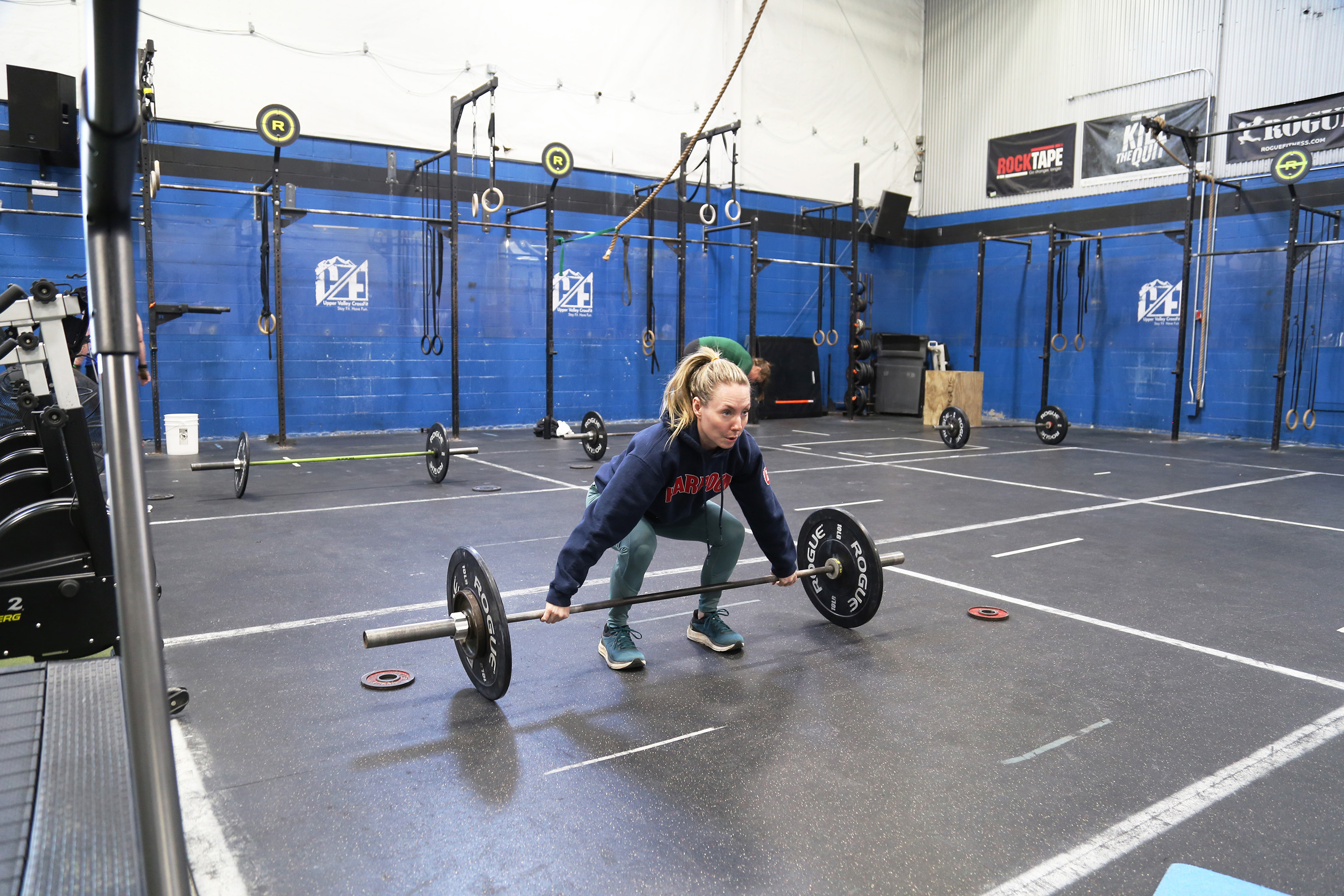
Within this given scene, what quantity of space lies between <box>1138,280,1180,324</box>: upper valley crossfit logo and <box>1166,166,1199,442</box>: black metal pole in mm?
232

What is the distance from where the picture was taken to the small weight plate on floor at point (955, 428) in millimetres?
8031

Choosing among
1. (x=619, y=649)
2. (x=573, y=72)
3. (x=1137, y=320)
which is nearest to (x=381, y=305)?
(x=573, y=72)

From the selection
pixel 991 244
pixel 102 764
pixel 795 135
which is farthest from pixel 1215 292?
pixel 102 764

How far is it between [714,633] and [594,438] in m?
4.38

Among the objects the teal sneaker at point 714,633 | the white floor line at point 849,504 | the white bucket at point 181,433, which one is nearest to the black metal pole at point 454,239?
the white bucket at point 181,433

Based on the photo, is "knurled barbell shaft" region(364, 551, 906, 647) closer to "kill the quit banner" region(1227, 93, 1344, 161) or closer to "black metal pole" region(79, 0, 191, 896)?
"black metal pole" region(79, 0, 191, 896)

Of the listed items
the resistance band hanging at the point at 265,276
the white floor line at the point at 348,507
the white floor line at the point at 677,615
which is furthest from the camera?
the resistance band hanging at the point at 265,276

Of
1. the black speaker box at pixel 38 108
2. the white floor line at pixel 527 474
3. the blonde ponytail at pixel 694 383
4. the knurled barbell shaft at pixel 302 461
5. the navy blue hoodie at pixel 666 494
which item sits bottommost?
the white floor line at pixel 527 474

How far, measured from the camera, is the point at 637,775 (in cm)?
190

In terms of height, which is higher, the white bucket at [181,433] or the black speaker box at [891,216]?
the black speaker box at [891,216]

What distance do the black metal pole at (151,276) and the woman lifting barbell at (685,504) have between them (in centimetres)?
569

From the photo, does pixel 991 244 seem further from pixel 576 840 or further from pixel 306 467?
pixel 576 840

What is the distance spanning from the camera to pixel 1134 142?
33.0ft

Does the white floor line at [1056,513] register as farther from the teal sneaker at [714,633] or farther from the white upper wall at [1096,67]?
the white upper wall at [1096,67]
